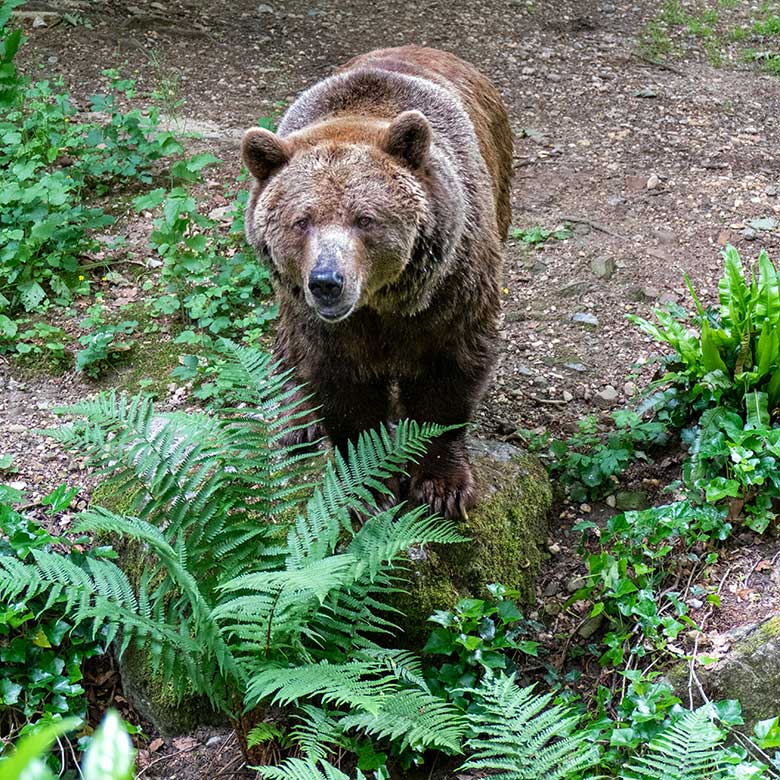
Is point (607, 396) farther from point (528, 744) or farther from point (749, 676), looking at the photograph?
point (528, 744)

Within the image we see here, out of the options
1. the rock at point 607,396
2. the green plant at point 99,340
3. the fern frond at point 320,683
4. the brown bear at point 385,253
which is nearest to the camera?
the fern frond at point 320,683

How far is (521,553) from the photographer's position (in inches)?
190

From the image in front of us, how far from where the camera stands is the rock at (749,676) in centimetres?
377

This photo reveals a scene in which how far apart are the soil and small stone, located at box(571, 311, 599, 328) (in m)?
0.01

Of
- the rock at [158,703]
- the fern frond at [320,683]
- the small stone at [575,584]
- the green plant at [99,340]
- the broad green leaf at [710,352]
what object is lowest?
the rock at [158,703]

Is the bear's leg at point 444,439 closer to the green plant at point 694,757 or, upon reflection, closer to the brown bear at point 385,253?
the brown bear at point 385,253

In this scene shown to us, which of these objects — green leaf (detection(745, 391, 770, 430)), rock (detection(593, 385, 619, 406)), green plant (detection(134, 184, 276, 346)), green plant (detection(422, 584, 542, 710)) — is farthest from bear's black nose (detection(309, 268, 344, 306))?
rock (detection(593, 385, 619, 406))

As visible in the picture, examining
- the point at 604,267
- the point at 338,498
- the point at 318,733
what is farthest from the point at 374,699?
the point at 604,267

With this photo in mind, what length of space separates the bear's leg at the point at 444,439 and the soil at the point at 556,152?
63 centimetres

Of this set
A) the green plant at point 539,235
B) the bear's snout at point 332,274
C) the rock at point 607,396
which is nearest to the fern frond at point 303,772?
the bear's snout at point 332,274

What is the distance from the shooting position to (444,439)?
16.0ft

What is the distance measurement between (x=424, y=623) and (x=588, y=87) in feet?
23.4

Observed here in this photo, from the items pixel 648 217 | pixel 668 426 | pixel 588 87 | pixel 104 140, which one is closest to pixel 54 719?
pixel 668 426

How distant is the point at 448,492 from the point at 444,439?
0.92 ft
